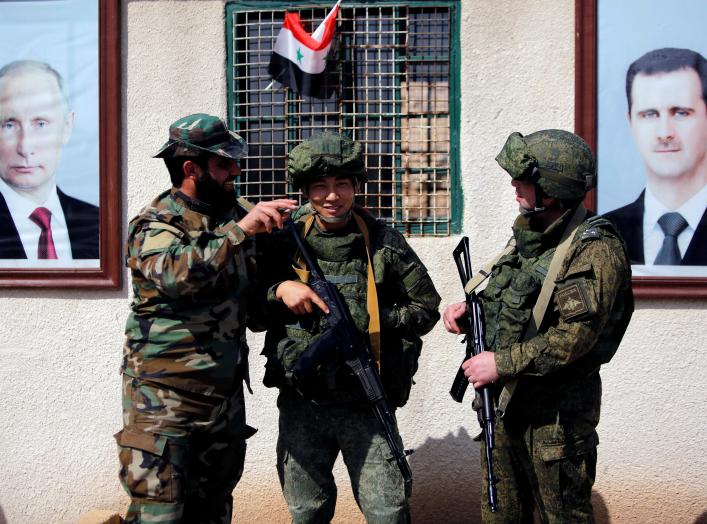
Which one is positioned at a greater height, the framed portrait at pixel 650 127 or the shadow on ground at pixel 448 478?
the framed portrait at pixel 650 127

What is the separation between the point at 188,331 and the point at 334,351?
0.56 metres

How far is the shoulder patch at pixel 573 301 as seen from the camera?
2.72 meters

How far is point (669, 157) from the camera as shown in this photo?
4168 mm

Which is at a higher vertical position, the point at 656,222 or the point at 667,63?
the point at 667,63

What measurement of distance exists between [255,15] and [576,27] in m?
1.77

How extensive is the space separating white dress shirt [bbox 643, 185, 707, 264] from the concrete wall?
30cm

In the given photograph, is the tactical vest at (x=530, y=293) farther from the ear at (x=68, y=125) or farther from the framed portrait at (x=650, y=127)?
the ear at (x=68, y=125)

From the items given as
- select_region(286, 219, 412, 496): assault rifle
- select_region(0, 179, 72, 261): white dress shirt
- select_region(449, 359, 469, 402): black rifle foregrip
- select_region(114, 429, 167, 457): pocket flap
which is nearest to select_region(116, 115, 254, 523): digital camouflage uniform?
select_region(114, 429, 167, 457): pocket flap

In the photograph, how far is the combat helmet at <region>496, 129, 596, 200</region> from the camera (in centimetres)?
285

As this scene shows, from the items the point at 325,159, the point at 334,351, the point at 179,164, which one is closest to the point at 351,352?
the point at 334,351

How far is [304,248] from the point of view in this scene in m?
3.05

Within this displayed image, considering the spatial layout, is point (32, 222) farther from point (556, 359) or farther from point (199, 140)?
point (556, 359)

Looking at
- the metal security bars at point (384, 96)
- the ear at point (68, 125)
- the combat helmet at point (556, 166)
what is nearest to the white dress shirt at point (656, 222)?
the metal security bars at point (384, 96)

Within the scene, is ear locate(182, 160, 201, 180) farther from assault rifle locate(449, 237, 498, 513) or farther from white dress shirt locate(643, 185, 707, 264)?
white dress shirt locate(643, 185, 707, 264)
